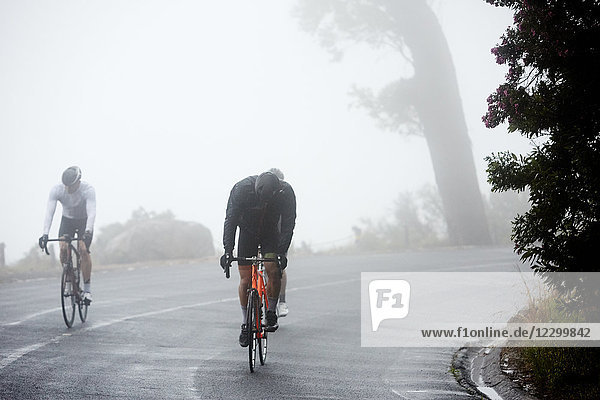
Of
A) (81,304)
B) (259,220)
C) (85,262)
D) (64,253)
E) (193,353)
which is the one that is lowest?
(193,353)

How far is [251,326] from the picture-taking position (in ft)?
27.1

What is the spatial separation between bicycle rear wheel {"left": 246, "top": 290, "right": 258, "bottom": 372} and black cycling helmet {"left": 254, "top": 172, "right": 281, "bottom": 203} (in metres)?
1.01

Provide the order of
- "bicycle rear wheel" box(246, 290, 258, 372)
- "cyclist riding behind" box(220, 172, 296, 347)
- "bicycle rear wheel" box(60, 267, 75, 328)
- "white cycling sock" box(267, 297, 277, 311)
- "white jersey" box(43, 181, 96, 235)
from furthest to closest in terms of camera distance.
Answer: "white jersey" box(43, 181, 96, 235), "bicycle rear wheel" box(60, 267, 75, 328), "white cycling sock" box(267, 297, 277, 311), "cyclist riding behind" box(220, 172, 296, 347), "bicycle rear wheel" box(246, 290, 258, 372)

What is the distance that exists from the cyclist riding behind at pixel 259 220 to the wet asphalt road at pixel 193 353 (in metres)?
0.80

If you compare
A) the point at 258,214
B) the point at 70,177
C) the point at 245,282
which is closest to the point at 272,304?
the point at 245,282

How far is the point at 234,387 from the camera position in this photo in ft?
24.4

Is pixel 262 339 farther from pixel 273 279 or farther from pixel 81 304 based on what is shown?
pixel 81 304

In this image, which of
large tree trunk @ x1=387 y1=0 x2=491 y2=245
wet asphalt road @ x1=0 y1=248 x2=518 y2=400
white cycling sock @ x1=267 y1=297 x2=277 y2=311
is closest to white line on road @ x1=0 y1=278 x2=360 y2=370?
wet asphalt road @ x1=0 y1=248 x2=518 y2=400

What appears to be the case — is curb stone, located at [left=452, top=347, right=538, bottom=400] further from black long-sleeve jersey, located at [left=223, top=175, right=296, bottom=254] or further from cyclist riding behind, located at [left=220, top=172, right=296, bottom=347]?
black long-sleeve jersey, located at [left=223, top=175, right=296, bottom=254]

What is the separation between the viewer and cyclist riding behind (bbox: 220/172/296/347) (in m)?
8.52

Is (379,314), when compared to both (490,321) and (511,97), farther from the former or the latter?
(511,97)

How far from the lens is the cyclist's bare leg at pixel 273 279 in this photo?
9234mm

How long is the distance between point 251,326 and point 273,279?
3.51 feet

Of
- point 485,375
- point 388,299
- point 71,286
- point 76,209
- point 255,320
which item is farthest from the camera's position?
point 388,299
